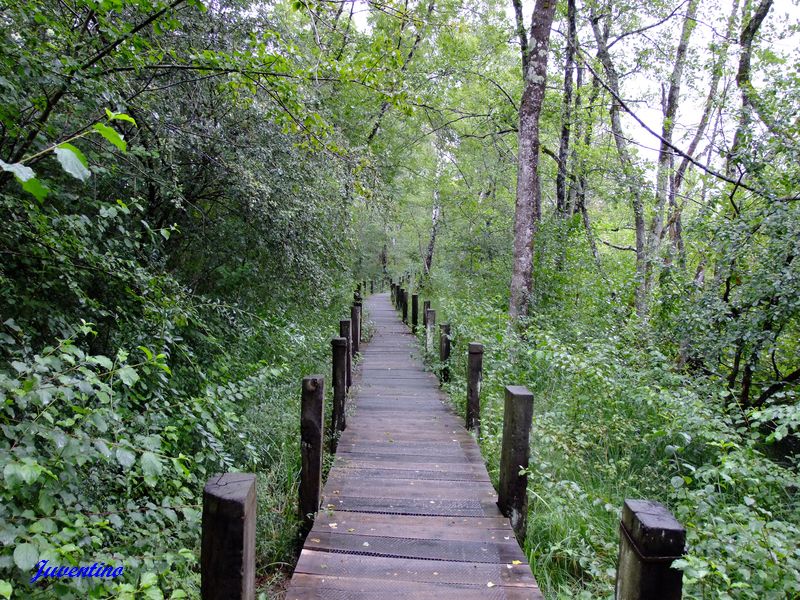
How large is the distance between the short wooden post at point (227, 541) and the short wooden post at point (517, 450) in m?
2.31

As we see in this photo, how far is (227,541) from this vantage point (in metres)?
1.53

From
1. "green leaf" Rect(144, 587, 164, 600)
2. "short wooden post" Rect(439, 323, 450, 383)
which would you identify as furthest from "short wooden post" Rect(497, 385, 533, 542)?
"short wooden post" Rect(439, 323, 450, 383)

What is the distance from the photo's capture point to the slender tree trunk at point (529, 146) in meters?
8.02

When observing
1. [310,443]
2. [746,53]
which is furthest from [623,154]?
[310,443]

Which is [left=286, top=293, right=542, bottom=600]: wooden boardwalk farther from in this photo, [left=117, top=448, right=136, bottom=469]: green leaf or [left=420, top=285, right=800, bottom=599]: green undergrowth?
[left=117, top=448, right=136, bottom=469]: green leaf

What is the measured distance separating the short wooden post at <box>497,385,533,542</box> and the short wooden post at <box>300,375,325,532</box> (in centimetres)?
145

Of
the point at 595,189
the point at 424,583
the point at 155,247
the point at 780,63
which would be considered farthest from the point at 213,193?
the point at 595,189

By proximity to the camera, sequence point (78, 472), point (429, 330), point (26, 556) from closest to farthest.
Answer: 1. point (26, 556)
2. point (78, 472)
3. point (429, 330)

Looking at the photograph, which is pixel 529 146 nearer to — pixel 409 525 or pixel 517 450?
pixel 517 450

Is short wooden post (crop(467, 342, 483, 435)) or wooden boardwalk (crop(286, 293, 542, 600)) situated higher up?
short wooden post (crop(467, 342, 483, 435))

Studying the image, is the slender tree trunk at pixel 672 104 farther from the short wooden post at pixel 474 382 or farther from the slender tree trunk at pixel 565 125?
the short wooden post at pixel 474 382

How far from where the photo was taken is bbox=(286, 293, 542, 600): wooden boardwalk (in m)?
2.86

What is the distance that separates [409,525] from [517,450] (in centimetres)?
102

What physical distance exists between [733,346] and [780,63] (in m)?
6.00
